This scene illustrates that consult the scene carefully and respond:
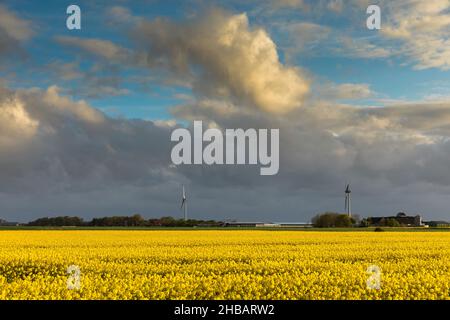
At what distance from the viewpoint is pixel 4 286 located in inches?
816

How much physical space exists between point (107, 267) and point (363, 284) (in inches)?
567

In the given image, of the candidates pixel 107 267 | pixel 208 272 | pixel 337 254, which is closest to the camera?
pixel 208 272

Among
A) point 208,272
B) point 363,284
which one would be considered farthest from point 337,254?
point 363,284

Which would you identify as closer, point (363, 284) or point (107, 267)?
point (363, 284)
